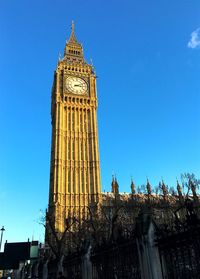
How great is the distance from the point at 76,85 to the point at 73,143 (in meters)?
15.3

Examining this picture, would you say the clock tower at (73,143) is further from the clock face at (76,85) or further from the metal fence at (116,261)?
the metal fence at (116,261)

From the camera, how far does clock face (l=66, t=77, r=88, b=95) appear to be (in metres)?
66.9

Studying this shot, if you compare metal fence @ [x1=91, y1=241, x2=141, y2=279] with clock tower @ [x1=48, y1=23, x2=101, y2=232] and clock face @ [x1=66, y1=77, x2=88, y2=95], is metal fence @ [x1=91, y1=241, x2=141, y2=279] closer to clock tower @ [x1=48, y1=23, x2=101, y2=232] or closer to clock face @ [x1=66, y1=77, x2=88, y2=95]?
clock tower @ [x1=48, y1=23, x2=101, y2=232]

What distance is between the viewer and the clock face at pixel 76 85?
6694 centimetres

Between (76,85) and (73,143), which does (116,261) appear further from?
(76,85)

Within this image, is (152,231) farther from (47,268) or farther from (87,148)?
(87,148)

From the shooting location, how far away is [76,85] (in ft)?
223

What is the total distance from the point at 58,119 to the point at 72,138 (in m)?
5.45

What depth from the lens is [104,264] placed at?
9805 millimetres

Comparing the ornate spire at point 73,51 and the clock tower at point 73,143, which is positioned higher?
the ornate spire at point 73,51

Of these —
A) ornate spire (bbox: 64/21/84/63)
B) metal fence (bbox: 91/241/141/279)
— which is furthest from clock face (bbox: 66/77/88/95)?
metal fence (bbox: 91/241/141/279)

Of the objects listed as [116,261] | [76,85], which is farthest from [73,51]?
[116,261]

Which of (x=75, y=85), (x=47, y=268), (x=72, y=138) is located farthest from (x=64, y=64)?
(x=47, y=268)

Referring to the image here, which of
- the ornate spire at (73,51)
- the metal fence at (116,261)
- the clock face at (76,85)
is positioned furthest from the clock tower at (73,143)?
the metal fence at (116,261)
